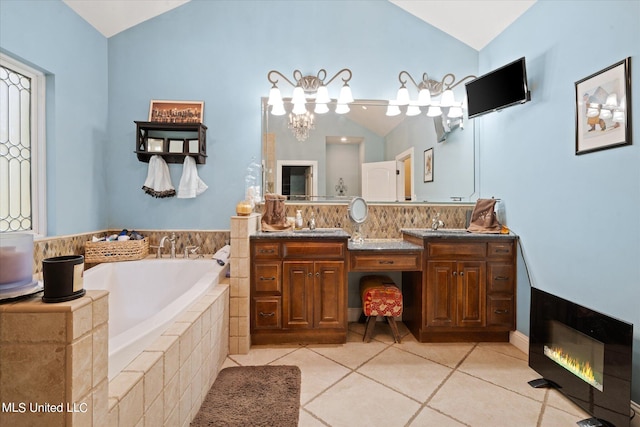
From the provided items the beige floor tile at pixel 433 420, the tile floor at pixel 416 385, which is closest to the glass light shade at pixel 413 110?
the tile floor at pixel 416 385

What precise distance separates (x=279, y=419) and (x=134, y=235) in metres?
2.09

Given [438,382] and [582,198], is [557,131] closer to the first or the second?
[582,198]

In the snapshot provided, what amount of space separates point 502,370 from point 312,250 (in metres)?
1.58

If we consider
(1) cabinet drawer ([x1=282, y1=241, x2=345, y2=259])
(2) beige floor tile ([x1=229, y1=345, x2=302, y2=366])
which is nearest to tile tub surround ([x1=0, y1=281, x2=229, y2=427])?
(2) beige floor tile ([x1=229, y1=345, x2=302, y2=366])

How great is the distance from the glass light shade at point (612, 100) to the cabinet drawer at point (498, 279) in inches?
51.5

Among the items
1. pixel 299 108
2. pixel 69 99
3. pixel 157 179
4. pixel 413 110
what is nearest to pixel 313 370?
pixel 157 179

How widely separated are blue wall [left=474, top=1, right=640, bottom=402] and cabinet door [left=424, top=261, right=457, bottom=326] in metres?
0.55

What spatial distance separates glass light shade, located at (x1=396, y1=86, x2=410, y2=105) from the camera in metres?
2.92

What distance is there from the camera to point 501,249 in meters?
2.51

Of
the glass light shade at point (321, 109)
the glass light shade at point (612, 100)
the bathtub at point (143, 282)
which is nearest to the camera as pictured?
the glass light shade at point (612, 100)

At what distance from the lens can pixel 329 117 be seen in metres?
2.94

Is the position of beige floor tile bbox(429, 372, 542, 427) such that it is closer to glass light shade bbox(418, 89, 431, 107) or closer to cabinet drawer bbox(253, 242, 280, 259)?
cabinet drawer bbox(253, 242, 280, 259)

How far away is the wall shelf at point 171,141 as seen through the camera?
2.71m

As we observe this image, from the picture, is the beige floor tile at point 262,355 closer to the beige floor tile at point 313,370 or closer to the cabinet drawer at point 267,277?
the beige floor tile at point 313,370
